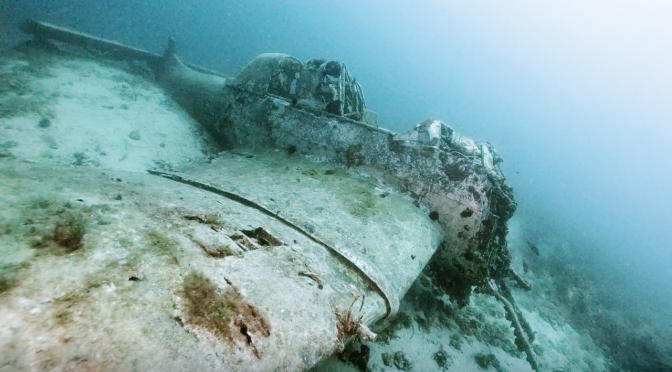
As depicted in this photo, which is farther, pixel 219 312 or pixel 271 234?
pixel 271 234

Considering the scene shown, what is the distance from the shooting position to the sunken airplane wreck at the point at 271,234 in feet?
4.69

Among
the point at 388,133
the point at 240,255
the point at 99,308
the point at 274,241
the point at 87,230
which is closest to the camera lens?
the point at 99,308

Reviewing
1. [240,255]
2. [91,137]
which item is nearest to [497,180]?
[240,255]

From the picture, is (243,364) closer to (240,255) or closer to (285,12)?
(240,255)

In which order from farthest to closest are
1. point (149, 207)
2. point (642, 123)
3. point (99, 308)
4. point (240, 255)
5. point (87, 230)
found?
point (642, 123) < point (149, 207) < point (240, 255) < point (87, 230) < point (99, 308)

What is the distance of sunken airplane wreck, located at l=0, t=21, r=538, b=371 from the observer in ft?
4.69

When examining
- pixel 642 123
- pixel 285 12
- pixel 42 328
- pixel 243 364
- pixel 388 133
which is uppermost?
pixel 642 123

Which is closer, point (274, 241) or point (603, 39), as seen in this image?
point (274, 241)

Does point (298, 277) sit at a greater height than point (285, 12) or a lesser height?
lesser

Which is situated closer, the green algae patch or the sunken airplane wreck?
the sunken airplane wreck

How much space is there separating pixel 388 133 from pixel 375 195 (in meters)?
1.21

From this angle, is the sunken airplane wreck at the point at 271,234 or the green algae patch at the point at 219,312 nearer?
the sunken airplane wreck at the point at 271,234

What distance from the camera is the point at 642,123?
140 meters

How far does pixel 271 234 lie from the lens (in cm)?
271
